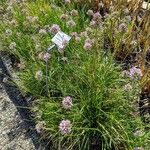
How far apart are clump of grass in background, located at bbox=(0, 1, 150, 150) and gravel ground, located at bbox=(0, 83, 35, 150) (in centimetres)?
18

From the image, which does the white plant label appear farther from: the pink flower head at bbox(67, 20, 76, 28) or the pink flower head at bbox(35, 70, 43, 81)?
the pink flower head at bbox(67, 20, 76, 28)

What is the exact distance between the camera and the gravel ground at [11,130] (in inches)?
127

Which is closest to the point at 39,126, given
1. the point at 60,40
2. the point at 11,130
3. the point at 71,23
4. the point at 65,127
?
the point at 65,127

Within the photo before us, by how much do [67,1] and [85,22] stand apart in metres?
0.26

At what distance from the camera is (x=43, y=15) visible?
3.95m

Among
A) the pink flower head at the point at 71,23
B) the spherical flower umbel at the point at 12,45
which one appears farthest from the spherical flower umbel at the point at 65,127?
the spherical flower umbel at the point at 12,45

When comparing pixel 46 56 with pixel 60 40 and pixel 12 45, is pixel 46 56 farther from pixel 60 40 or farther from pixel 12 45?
pixel 12 45

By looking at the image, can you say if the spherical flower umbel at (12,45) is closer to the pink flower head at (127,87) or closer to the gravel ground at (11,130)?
the gravel ground at (11,130)

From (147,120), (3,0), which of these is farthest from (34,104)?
(3,0)

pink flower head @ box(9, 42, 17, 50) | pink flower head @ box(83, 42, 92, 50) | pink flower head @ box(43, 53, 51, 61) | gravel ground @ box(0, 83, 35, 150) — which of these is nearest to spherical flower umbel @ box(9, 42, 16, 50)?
pink flower head @ box(9, 42, 17, 50)

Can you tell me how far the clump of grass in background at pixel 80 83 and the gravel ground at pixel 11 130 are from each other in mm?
179

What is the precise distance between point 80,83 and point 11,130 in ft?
2.26

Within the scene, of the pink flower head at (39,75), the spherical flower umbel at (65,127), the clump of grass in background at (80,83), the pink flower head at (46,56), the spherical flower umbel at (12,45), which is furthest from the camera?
the spherical flower umbel at (12,45)

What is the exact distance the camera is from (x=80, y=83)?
3.19 meters
